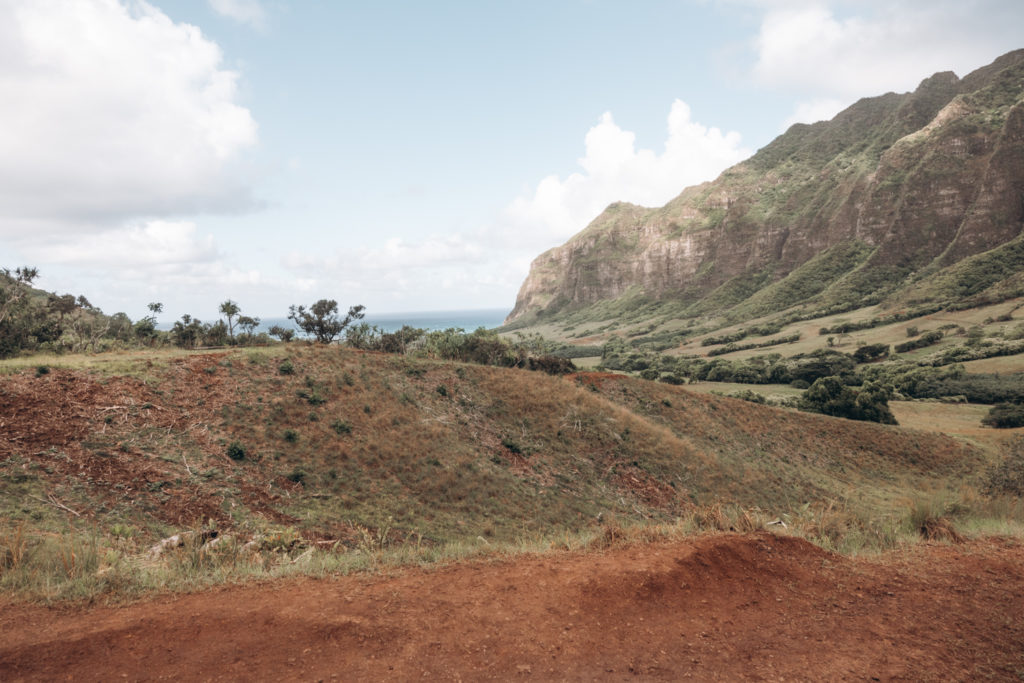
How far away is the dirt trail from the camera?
186 inches

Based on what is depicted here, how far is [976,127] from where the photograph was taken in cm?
13712

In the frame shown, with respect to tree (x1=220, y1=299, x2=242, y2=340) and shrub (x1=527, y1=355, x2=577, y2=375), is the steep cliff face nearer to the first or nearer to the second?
shrub (x1=527, y1=355, x2=577, y2=375)

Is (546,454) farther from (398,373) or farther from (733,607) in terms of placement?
(733,607)

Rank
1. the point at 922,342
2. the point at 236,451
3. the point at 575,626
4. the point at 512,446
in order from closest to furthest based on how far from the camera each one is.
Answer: the point at 575,626
the point at 236,451
the point at 512,446
the point at 922,342

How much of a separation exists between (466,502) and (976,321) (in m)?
126

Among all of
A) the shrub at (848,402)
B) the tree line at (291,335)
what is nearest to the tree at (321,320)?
the tree line at (291,335)

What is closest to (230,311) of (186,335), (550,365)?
(186,335)

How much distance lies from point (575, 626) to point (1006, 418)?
72181mm

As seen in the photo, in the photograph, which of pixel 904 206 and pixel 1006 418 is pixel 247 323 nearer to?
pixel 1006 418

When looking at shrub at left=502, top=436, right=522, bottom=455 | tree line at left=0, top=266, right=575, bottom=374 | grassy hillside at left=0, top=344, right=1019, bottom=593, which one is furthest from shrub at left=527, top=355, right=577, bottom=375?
shrub at left=502, top=436, right=522, bottom=455

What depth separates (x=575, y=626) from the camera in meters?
5.59

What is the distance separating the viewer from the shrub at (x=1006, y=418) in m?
50.2

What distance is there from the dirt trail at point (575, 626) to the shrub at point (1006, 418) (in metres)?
65.1

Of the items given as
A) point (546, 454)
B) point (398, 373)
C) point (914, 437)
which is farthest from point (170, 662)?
point (914, 437)
